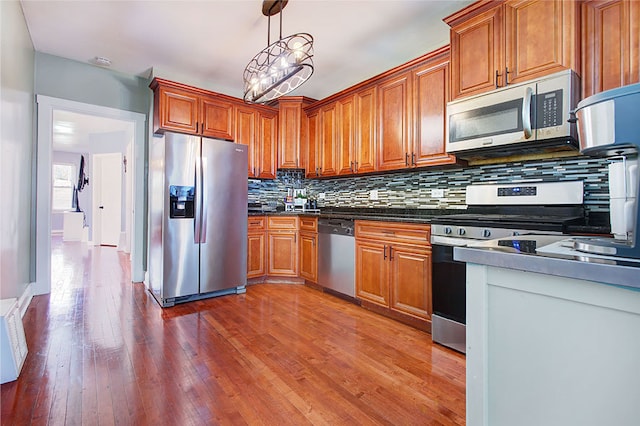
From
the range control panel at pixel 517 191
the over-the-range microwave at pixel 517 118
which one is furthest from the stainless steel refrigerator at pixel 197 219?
the range control panel at pixel 517 191

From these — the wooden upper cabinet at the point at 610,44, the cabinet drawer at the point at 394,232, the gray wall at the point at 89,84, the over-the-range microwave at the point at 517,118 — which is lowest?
the cabinet drawer at the point at 394,232

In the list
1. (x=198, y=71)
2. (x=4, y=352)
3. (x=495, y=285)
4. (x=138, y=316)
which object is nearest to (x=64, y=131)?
(x=198, y=71)

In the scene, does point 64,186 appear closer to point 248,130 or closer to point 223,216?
point 248,130

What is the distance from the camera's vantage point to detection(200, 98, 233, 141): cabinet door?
3.69m

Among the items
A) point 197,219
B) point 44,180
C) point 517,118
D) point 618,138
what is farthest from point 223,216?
point 618,138

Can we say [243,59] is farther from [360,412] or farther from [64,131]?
[64,131]

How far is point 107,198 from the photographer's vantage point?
24.4ft

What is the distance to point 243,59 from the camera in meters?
3.42

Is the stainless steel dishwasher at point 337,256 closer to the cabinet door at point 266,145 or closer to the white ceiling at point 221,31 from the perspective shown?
the cabinet door at point 266,145

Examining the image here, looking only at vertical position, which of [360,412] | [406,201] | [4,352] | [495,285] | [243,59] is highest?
[243,59]

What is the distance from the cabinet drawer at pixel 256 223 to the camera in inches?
149

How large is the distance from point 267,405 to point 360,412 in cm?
46

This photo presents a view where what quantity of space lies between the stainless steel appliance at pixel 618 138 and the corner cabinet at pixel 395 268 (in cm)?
163

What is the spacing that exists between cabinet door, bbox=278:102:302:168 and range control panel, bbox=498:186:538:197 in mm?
2507
